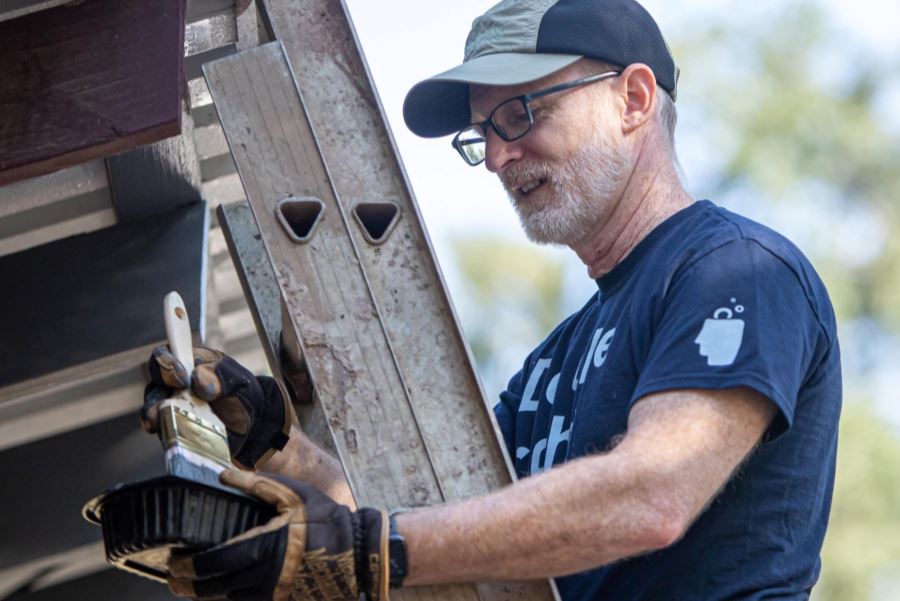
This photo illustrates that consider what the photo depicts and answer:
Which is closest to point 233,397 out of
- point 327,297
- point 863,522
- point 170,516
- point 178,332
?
point 178,332

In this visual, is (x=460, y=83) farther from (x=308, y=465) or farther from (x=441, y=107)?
(x=308, y=465)

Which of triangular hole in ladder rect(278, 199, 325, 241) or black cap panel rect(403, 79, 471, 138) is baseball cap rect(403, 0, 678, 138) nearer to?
black cap panel rect(403, 79, 471, 138)

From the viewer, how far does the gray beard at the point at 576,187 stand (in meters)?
3.40

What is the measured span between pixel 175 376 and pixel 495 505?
644 millimetres

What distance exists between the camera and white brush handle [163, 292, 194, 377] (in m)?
2.89

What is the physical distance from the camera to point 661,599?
2857 millimetres

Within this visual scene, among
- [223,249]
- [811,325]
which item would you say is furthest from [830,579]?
[811,325]

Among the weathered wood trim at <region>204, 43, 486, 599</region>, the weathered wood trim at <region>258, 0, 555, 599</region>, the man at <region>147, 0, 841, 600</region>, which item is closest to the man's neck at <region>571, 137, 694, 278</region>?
the man at <region>147, 0, 841, 600</region>

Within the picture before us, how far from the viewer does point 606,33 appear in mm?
3504

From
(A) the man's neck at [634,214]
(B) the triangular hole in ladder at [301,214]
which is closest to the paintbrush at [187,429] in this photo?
(B) the triangular hole in ladder at [301,214]

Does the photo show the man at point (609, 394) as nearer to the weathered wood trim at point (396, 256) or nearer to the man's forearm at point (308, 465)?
the man's forearm at point (308, 465)

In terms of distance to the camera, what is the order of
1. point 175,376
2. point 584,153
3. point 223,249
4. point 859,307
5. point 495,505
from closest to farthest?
1. point 495,505
2. point 175,376
3. point 584,153
4. point 223,249
5. point 859,307

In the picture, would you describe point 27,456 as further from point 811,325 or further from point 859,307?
point 859,307

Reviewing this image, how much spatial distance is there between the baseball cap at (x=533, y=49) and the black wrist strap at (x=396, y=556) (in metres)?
1.13
